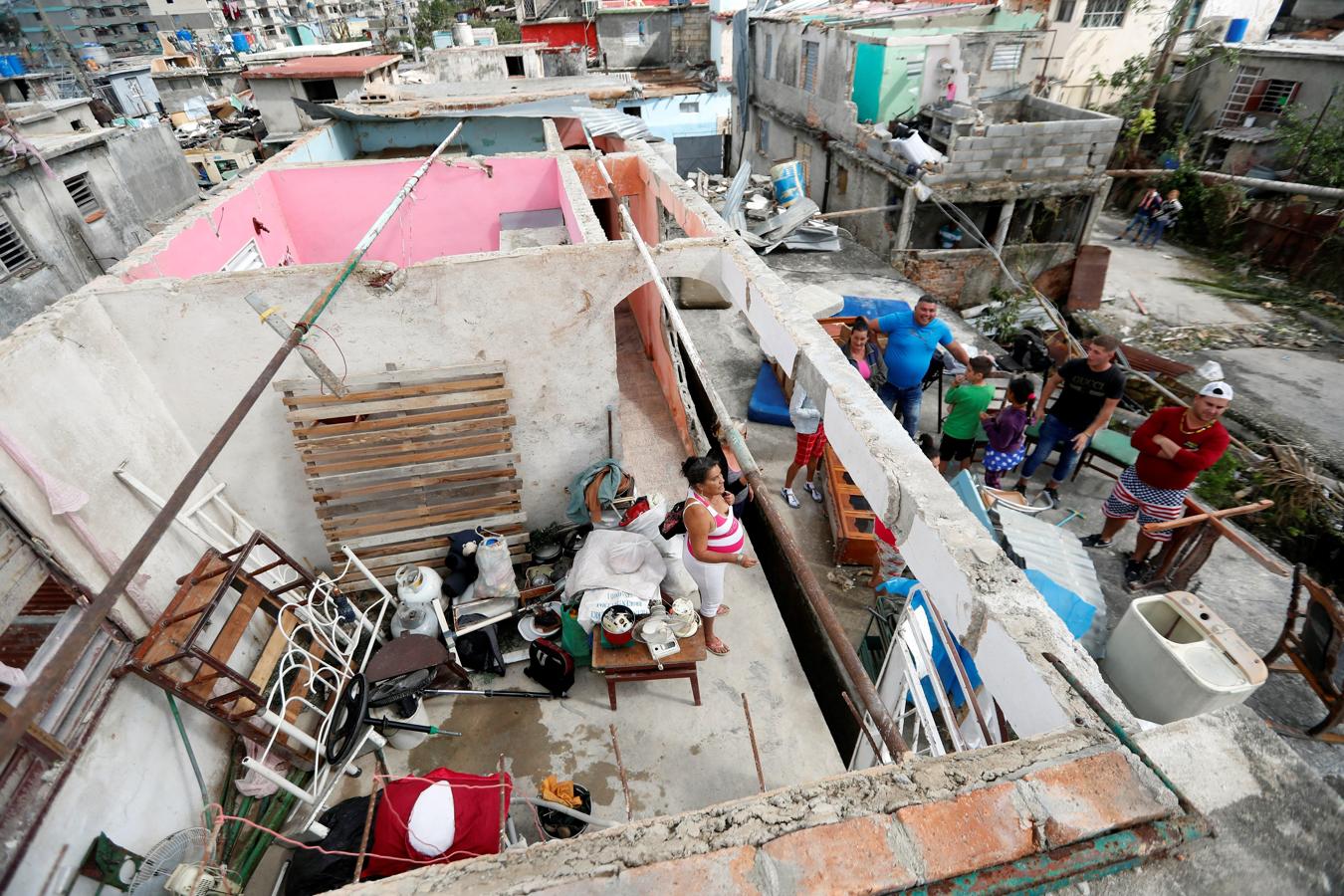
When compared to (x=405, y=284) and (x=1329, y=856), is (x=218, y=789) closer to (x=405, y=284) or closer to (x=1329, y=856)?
(x=405, y=284)

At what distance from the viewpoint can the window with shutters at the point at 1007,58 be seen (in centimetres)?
1491

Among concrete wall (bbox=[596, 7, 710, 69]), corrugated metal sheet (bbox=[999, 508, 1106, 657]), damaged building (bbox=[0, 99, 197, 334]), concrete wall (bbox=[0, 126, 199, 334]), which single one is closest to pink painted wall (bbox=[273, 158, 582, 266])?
corrugated metal sheet (bbox=[999, 508, 1106, 657])

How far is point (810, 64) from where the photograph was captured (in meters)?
17.8

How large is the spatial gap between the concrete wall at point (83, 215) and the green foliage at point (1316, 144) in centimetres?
2906

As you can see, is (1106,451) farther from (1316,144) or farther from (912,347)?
(1316,144)

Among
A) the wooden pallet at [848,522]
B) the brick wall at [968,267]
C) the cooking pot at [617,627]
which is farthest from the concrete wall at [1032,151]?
the cooking pot at [617,627]

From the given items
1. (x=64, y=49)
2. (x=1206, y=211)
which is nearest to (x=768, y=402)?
(x=1206, y=211)

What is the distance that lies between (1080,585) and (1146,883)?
377cm

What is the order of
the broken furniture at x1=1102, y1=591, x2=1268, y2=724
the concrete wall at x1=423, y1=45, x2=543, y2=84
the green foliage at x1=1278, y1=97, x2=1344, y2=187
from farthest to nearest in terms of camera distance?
the concrete wall at x1=423, y1=45, x2=543, y2=84 < the green foliage at x1=1278, y1=97, x2=1344, y2=187 < the broken furniture at x1=1102, y1=591, x2=1268, y2=724

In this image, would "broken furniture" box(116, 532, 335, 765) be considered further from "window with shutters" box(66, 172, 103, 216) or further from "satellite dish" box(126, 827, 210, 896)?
"window with shutters" box(66, 172, 103, 216)

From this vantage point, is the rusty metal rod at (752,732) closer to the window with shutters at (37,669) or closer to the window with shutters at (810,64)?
the window with shutters at (37,669)

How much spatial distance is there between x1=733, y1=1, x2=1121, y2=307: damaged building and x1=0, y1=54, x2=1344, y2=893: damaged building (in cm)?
939

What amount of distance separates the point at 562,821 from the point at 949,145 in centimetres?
1475

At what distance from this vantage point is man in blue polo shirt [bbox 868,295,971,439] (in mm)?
6473
